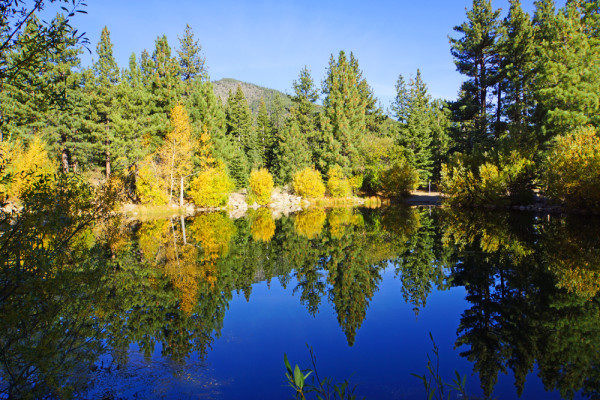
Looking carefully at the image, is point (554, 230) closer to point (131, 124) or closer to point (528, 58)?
point (528, 58)

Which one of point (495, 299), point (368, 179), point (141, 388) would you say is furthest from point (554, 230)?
point (368, 179)

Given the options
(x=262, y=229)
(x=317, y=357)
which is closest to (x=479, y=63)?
(x=262, y=229)

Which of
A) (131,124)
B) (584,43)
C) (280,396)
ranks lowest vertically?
(280,396)

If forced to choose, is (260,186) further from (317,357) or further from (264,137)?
(317,357)

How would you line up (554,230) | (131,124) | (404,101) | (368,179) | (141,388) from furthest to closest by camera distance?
(404,101), (368,179), (131,124), (554,230), (141,388)

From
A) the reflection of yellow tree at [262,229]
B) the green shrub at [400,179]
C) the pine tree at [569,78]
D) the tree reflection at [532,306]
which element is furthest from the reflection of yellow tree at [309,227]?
the pine tree at [569,78]

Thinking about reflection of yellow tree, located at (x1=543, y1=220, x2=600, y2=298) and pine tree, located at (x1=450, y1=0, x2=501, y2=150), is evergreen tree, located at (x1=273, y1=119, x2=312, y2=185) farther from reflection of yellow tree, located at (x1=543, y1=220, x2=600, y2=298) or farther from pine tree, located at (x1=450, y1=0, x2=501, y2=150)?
reflection of yellow tree, located at (x1=543, y1=220, x2=600, y2=298)

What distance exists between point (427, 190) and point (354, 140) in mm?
11789

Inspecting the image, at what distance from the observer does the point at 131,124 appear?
1174 inches

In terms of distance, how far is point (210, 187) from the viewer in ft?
106

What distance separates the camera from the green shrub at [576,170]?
60.4 feet

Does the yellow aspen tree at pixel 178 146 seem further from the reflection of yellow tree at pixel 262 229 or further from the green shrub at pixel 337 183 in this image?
the green shrub at pixel 337 183

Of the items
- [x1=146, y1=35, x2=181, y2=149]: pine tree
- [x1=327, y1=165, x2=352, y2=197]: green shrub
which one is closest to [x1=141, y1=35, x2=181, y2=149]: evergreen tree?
[x1=146, y1=35, x2=181, y2=149]: pine tree

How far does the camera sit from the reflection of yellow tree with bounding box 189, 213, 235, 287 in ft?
39.4
